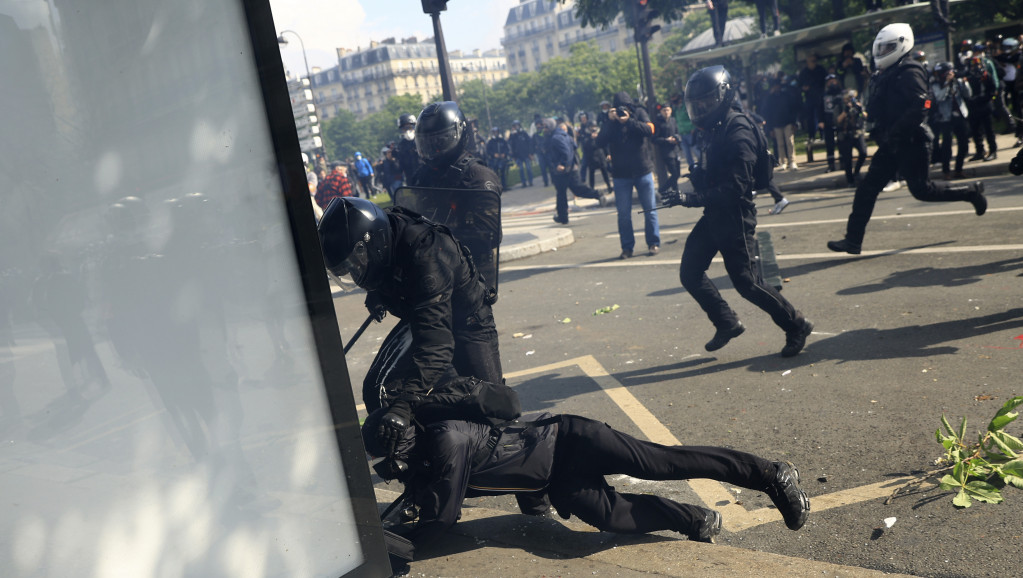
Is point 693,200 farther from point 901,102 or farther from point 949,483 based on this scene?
point 901,102

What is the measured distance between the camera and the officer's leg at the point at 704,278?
215 inches

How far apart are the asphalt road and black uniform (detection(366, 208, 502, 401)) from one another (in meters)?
1.01

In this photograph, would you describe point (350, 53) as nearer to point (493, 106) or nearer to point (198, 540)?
point (493, 106)

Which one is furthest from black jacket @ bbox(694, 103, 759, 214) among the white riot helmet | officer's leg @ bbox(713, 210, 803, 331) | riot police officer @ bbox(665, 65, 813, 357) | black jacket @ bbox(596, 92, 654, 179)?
black jacket @ bbox(596, 92, 654, 179)

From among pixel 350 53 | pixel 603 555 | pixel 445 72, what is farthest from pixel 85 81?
pixel 350 53

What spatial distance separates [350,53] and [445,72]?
502 ft

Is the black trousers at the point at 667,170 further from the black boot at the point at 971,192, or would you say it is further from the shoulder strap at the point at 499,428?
the shoulder strap at the point at 499,428

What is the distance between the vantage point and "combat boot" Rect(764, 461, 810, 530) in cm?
301

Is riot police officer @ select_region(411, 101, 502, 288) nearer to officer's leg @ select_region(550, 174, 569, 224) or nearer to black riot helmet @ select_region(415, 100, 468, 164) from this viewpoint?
black riot helmet @ select_region(415, 100, 468, 164)

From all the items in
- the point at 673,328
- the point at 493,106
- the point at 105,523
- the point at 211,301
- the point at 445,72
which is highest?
the point at 493,106

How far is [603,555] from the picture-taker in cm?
290

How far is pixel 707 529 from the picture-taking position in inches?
123

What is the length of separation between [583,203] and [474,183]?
12.0 meters

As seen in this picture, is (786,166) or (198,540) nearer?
(198,540)
